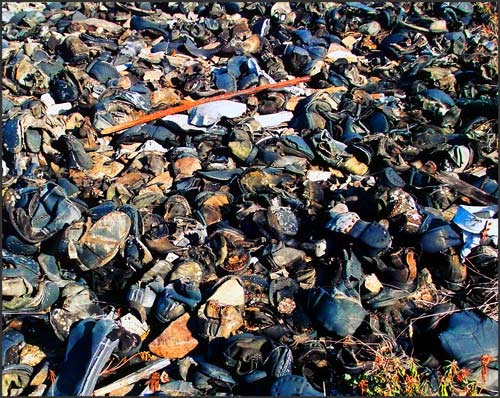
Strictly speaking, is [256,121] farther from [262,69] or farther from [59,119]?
[59,119]

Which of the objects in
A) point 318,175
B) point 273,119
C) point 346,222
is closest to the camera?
point 346,222

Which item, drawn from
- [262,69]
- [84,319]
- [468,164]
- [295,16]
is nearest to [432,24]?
[295,16]

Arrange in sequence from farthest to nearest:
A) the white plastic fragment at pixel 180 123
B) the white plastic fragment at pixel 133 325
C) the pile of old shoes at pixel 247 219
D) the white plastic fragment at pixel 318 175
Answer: the white plastic fragment at pixel 180 123, the white plastic fragment at pixel 318 175, the white plastic fragment at pixel 133 325, the pile of old shoes at pixel 247 219

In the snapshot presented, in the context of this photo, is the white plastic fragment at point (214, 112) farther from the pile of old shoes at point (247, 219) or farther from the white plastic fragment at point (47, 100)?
the white plastic fragment at point (47, 100)

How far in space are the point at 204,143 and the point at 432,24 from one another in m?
4.13

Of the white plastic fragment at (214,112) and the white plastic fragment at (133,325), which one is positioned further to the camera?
the white plastic fragment at (214,112)

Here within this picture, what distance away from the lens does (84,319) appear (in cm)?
342

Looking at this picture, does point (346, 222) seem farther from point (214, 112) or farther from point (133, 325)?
point (214, 112)

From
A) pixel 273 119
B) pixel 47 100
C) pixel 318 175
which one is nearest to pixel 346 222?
pixel 318 175

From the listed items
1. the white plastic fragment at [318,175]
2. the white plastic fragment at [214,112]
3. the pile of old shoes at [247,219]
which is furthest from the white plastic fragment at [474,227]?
the white plastic fragment at [214,112]

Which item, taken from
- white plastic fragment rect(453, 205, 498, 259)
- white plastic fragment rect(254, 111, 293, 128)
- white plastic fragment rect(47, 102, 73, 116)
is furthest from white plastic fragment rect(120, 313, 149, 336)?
white plastic fragment rect(47, 102, 73, 116)


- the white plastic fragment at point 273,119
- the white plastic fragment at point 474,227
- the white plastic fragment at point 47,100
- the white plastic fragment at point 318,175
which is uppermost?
the white plastic fragment at point 474,227

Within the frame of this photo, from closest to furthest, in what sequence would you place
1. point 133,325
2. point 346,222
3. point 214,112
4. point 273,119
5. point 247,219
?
point 133,325 → point 346,222 → point 247,219 → point 214,112 → point 273,119

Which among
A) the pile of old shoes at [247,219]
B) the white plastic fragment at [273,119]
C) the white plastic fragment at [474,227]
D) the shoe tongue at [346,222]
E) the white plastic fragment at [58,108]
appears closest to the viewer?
the pile of old shoes at [247,219]
